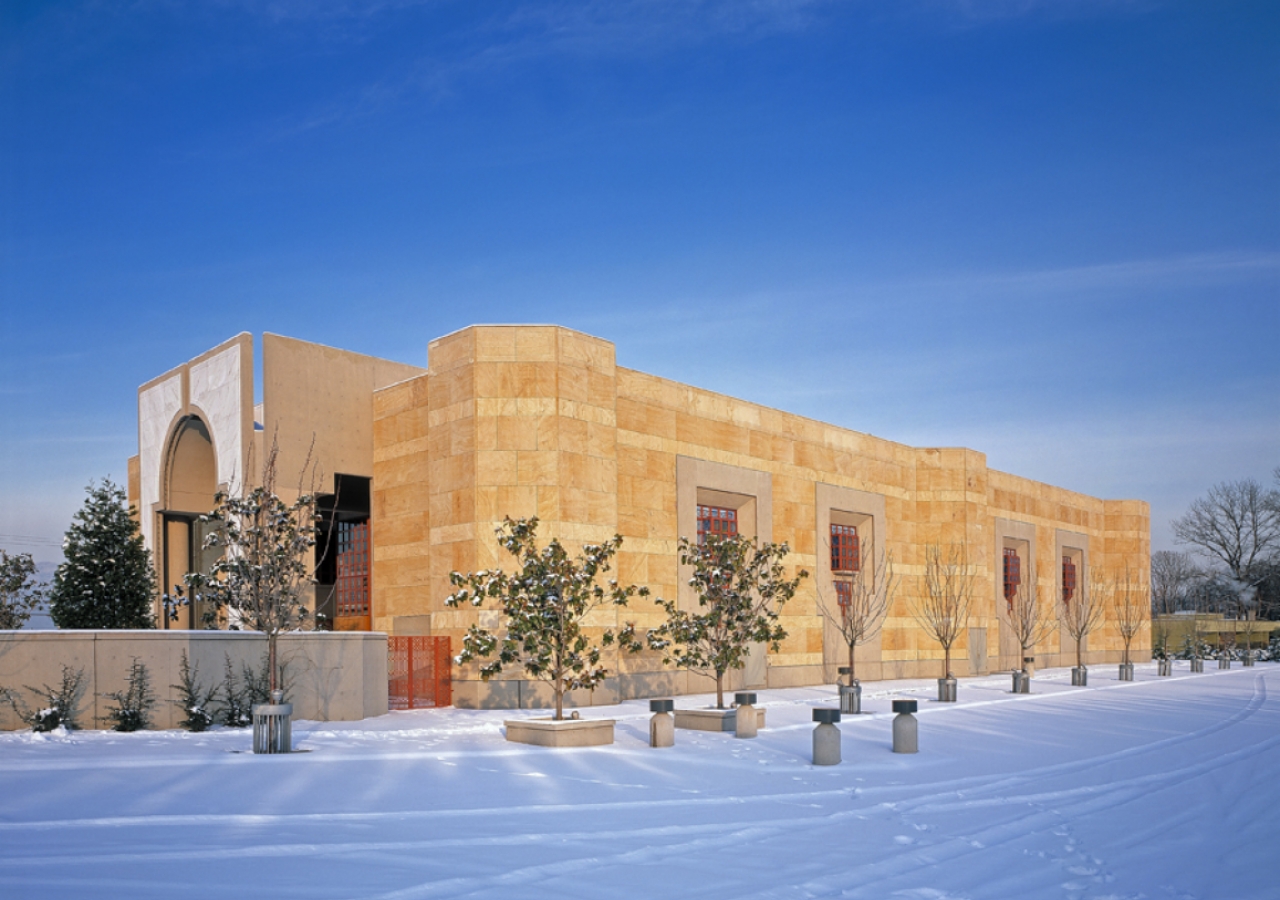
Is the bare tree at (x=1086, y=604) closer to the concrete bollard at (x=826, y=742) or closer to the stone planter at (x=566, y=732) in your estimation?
the stone planter at (x=566, y=732)

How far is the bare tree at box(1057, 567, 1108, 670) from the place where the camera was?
5150 centimetres

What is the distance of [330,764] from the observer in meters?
15.6

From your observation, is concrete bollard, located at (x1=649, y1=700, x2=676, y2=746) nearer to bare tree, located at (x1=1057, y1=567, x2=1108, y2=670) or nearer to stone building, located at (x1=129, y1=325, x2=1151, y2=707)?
stone building, located at (x1=129, y1=325, x2=1151, y2=707)

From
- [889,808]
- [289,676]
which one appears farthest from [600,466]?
[889,808]

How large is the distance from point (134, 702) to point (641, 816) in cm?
1195

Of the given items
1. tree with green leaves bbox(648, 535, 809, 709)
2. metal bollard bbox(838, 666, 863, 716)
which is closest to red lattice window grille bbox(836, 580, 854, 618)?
metal bollard bbox(838, 666, 863, 716)

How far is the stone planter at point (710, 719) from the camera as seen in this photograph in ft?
66.5

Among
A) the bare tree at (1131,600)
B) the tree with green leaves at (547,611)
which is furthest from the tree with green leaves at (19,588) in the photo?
the bare tree at (1131,600)

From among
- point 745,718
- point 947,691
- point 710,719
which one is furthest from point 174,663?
point 947,691

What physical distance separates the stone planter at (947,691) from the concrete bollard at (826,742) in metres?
13.9

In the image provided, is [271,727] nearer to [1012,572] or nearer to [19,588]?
[19,588]

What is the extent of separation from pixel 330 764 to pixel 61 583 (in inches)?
510

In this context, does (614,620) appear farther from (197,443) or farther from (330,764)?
(197,443)

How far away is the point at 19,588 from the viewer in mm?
28688
